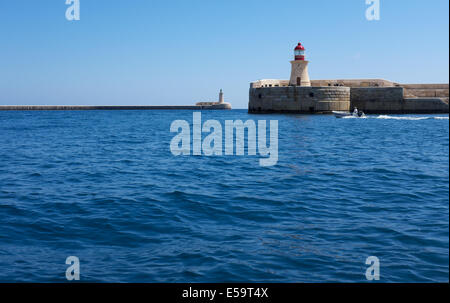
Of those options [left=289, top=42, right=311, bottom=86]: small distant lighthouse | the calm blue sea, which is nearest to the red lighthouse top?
[left=289, top=42, right=311, bottom=86]: small distant lighthouse

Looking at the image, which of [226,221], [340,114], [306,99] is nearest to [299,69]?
[306,99]

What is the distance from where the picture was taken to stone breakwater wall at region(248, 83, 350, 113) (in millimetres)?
45750

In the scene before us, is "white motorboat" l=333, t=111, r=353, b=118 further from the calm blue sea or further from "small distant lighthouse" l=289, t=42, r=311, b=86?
the calm blue sea

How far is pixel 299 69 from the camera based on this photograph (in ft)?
157

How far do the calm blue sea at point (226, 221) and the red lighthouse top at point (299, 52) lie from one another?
119 feet

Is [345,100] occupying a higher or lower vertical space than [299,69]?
lower

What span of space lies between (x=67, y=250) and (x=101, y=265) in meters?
0.83

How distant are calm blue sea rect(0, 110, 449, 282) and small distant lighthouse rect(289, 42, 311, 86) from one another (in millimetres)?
36022

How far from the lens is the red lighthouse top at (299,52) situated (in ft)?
156

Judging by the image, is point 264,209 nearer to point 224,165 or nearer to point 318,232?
point 318,232

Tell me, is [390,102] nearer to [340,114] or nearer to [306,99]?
[306,99]

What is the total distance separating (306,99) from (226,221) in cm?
4080

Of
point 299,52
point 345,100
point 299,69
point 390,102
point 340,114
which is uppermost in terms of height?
point 299,52

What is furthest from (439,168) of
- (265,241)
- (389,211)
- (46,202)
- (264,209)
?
(46,202)
